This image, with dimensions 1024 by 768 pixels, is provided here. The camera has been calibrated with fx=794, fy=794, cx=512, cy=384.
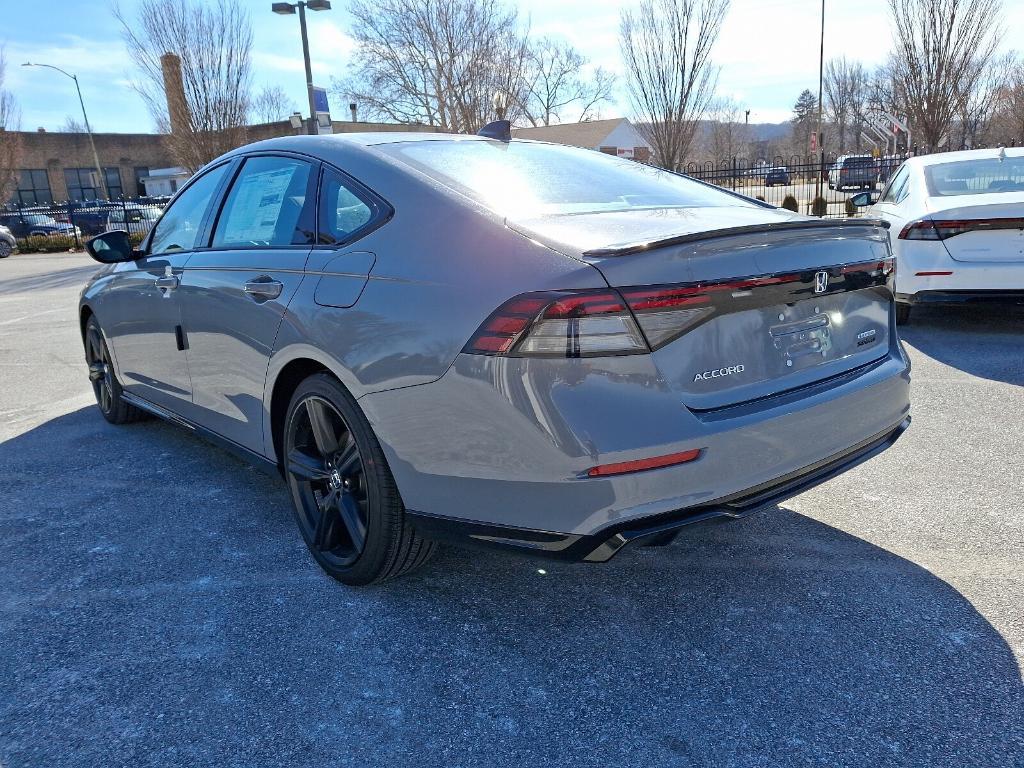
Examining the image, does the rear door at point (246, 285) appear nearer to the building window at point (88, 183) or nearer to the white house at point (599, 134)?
the white house at point (599, 134)

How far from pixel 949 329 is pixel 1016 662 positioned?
17.8 ft

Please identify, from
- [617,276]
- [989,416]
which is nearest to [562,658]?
[617,276]

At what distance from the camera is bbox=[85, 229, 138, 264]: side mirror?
4.38 m

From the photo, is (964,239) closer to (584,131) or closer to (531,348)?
(531,348)

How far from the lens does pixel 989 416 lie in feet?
14.6

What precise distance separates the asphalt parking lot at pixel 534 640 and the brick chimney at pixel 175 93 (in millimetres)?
22463

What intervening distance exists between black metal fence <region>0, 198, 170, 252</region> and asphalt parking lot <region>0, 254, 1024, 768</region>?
2793 cm

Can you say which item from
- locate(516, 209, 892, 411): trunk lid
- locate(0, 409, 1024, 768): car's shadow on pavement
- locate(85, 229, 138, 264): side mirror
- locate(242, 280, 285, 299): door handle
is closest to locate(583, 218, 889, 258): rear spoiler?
locate(516, 209, 892, 411): trunk lid

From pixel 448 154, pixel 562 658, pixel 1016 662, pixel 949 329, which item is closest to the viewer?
pixel 1016 662

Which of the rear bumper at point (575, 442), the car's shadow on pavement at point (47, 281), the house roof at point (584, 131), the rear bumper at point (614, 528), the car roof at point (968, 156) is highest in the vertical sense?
the house roof at point (584, 131)

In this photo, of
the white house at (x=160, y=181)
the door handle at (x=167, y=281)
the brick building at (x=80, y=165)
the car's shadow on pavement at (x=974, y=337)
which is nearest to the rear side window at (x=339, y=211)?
the door handle at (x=167, y=281)

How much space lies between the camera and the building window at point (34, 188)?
57125 millimetres

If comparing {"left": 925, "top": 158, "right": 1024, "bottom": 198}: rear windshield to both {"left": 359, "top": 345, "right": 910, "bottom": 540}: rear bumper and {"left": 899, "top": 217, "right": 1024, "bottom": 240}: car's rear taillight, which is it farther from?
{"left": 359, "top": 345, "right": 910, "bottom": 540}: rear bumper

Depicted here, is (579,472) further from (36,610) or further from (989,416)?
(989,416)
